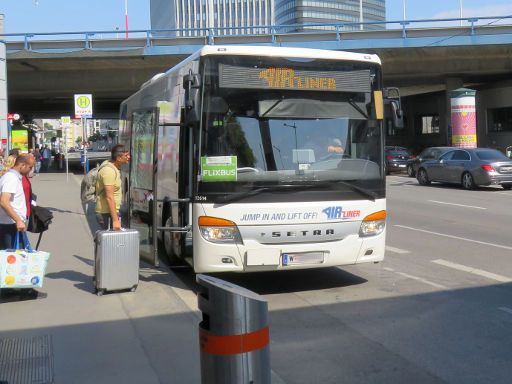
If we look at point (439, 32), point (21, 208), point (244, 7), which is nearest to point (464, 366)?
point (21, 208)

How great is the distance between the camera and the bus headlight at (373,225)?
7.45 meters

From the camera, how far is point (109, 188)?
797cm

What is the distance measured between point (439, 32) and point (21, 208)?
29.4m

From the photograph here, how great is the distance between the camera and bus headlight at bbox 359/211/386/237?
7.45 meters

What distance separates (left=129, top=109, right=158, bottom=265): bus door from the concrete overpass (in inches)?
884

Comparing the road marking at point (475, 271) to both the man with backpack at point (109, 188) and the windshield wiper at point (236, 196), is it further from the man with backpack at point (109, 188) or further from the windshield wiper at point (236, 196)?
the man with backpack at point (109, 188)

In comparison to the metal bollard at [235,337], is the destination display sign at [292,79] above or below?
above

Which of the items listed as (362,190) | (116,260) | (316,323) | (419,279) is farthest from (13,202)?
(419,279)

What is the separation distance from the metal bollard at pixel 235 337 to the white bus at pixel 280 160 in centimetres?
367

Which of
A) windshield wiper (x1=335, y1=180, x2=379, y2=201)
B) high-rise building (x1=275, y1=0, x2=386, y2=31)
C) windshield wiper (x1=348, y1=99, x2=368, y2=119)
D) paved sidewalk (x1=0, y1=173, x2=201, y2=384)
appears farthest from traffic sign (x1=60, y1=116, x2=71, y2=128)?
high-rise building (x1=275, y1=0, x2=386, y2=31)

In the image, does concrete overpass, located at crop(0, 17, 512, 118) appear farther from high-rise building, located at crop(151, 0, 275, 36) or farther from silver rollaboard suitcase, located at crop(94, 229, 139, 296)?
high-rise building, located at crop(151, 0, 275, 36)

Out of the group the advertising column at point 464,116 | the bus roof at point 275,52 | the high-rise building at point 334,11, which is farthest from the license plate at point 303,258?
the high-rise building at point 334,11

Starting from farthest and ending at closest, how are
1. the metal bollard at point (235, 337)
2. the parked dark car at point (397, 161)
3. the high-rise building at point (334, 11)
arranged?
the high-rise building at point (334, 11)
the parked dark car at point (397, 161)
the metal bollard at point (235, 337)

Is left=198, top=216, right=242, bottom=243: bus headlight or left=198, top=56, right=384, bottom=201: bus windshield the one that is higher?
left=198, top=56, right=384, bottom=201: bus windshield
